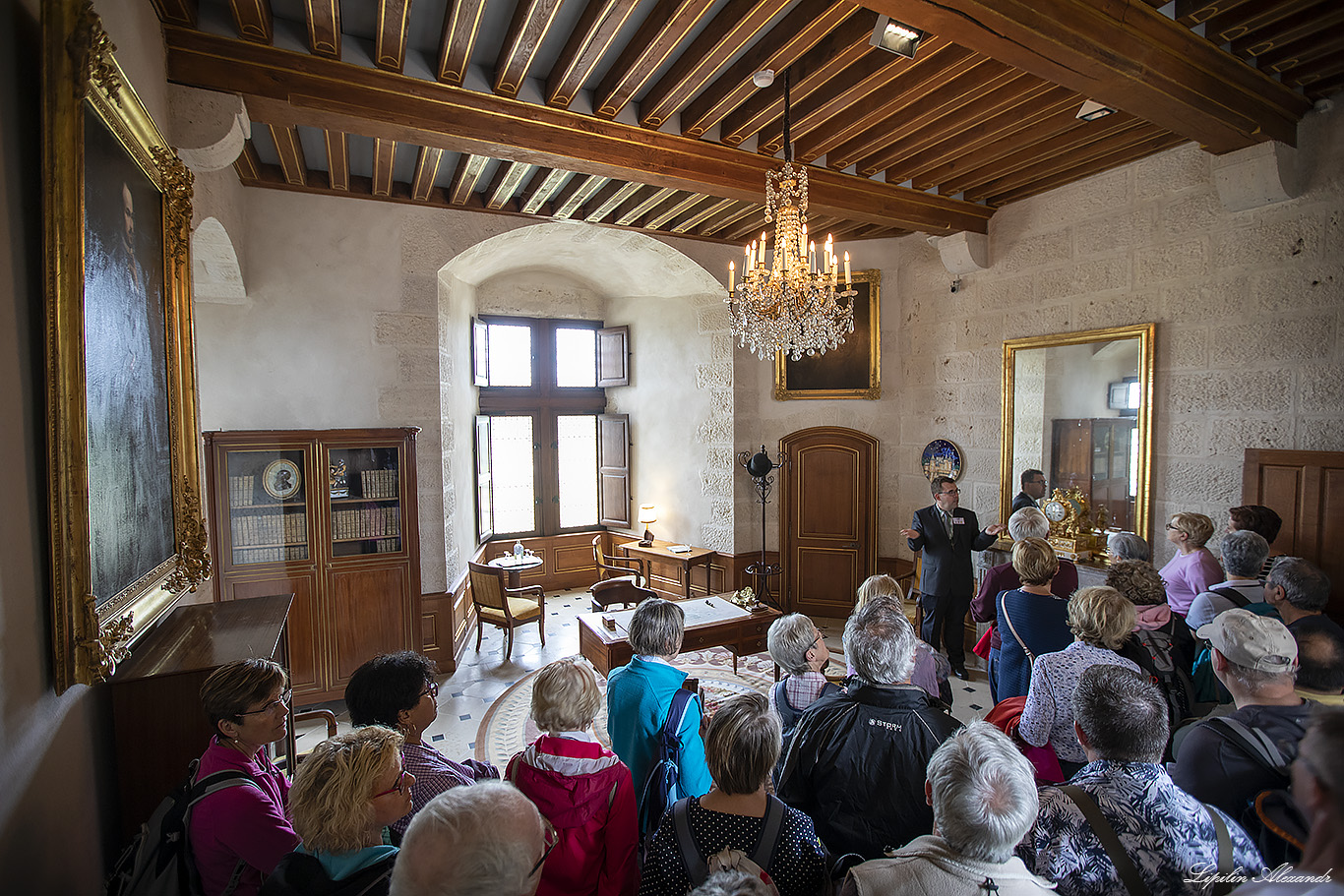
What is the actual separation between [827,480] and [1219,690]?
4.76m

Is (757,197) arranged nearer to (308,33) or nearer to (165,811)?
(308,33)

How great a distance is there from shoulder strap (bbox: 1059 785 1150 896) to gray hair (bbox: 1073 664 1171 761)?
0.14m

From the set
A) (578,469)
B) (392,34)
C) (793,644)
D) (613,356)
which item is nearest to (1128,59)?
(793,644)

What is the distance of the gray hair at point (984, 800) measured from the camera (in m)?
1.31

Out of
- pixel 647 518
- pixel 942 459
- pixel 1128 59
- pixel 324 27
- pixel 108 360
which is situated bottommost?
pixel 647 518

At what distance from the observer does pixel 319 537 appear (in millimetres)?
5008

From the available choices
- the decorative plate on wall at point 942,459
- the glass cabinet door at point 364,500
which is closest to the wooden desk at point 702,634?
the glass cabinet door at point 364,500

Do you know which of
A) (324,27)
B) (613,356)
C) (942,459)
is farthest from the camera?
(613,356)

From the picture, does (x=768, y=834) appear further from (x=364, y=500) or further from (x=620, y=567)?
(x=620, y=567)

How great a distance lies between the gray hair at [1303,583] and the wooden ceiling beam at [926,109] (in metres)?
2.95

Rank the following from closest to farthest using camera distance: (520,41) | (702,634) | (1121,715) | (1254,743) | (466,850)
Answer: (466,850) < (1121,715) < (1254,743) < (520,41) < (702,634)

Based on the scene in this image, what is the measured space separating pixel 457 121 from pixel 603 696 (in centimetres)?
353

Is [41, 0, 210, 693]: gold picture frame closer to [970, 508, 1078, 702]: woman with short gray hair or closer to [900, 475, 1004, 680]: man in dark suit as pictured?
[970, 508, 1078, 702]: woman with short gray hair

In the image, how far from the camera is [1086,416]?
5.45m
